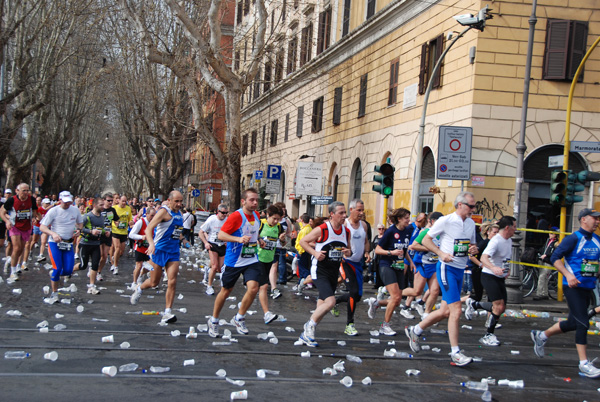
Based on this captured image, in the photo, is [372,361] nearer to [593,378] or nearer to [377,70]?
[593,378]

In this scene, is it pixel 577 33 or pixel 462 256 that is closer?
pixel 462 256

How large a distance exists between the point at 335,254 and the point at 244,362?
197 centimetres

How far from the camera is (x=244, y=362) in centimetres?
696

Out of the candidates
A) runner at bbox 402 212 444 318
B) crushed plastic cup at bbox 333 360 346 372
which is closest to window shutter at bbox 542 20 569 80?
runner at bbox 402 212 444 318

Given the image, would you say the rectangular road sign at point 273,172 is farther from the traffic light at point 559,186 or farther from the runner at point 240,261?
the runner at point 240,261

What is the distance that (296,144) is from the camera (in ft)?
111

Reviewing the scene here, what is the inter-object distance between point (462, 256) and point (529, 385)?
1.58 metres

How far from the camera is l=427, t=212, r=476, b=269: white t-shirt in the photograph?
759cm

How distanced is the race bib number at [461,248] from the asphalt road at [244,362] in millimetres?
1223

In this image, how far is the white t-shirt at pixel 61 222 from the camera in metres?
10.8

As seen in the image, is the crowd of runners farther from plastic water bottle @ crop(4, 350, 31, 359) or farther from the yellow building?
the yellow building

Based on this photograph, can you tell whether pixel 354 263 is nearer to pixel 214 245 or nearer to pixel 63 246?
pixel 63 246

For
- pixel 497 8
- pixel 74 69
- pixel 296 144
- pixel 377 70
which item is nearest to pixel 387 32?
pixel 377 70

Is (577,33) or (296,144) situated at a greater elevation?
(577,33)
